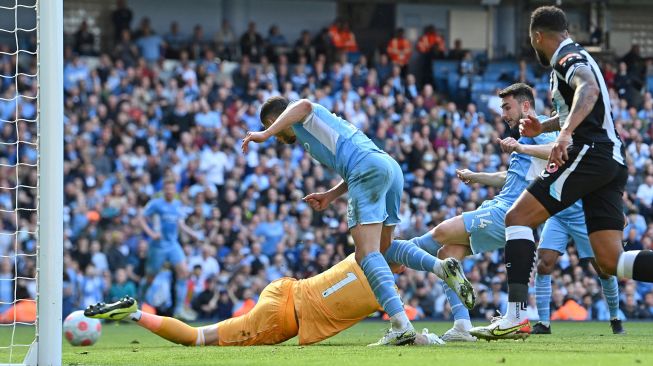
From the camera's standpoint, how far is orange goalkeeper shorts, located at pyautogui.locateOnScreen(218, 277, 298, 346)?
8.41 m

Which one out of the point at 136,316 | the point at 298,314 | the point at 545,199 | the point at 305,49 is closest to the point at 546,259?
the point at 298,314

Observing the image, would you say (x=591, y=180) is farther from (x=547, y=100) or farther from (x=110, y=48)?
(x=110, y=48)

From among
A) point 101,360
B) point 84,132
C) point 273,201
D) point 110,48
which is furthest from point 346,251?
point 101,360

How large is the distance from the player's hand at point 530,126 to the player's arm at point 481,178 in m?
1.94

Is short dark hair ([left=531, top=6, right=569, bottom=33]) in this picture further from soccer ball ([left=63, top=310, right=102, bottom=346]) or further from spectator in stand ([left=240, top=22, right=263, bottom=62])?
spectator in stand ([left=240, top=22, right=263, bottom=62])

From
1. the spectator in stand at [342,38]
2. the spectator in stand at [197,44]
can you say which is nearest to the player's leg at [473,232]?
the spectator in stand at [197,44]

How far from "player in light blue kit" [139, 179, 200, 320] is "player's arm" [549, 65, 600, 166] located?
10714mm

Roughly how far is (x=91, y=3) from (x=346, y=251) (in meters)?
10.4

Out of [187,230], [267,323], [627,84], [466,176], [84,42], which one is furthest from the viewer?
[627,84]

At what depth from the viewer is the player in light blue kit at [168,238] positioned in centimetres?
1723

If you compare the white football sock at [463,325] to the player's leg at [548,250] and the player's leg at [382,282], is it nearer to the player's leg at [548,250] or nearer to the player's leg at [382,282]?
the player's leg at [382,282]

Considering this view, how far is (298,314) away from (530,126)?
227 centimetres

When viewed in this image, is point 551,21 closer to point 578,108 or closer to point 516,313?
point 578,108

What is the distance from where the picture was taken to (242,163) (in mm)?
19828
